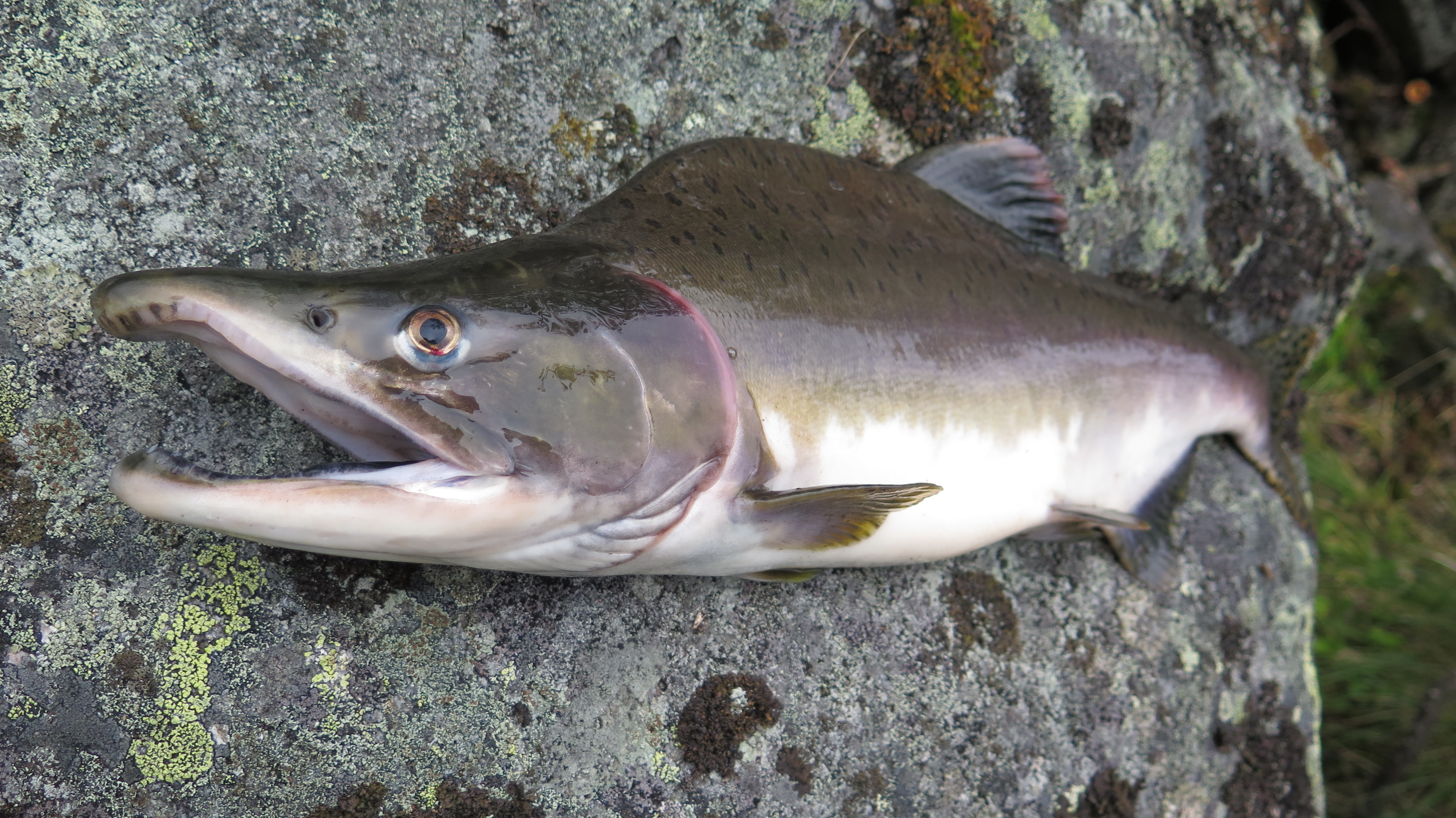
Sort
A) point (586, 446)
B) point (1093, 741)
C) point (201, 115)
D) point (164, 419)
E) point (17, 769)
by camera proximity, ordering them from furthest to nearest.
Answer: point (1093, 741) < point (201, 115) < point (164, 419) < point (17, 769) < point (586, 446)

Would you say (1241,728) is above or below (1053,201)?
below

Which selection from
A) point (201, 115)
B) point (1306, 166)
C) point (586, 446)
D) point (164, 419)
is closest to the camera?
point (586, 446)

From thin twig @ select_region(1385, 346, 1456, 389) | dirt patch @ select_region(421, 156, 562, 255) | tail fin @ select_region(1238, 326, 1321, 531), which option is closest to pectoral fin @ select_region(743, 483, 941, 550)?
dirt patch @ select_region(421, 156, 562, 255)

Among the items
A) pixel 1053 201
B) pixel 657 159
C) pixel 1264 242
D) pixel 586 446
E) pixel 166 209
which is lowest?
pixel 586 446

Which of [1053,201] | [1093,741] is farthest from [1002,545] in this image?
[1053,201]

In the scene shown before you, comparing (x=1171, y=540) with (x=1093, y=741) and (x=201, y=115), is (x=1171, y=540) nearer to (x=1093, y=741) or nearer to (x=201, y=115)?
(x=1093, y=741)

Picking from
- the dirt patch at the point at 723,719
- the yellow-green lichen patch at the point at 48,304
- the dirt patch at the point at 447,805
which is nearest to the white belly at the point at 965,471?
the dirt patch at the point at 723,719

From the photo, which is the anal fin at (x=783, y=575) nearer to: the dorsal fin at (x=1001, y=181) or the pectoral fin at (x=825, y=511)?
the pectoral fin at (x=825, y=511)
